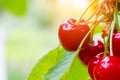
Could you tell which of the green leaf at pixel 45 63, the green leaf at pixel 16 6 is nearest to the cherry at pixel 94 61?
the green leaf at pixel 45 63

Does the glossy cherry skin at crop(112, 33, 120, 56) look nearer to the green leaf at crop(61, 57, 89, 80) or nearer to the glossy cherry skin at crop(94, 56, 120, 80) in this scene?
the glossy cherry skin at crop(94, 56, 120, 80)

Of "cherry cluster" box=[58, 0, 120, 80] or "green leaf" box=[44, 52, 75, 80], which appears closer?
"cherry cluster" box=[58, 0, 120, 80]

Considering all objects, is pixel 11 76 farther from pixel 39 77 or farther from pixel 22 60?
pixel 39 77

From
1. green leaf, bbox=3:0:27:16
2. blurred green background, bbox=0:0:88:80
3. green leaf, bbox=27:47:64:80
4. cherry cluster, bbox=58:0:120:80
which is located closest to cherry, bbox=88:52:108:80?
cherry cluster, bbox=58:0:120:80

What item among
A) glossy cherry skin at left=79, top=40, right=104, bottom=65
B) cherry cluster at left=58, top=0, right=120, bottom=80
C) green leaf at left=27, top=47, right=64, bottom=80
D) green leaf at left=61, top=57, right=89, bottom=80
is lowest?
green leaf at left=61, top=57, right=89, bottom=80

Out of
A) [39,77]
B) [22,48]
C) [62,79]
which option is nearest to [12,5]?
[39,77]

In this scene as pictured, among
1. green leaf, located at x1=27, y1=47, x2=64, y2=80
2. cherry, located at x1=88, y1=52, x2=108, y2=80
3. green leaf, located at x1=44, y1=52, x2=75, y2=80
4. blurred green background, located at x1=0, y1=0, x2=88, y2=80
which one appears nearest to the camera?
cherry, located at x1=88, y1=52, x2=108, y2=80
